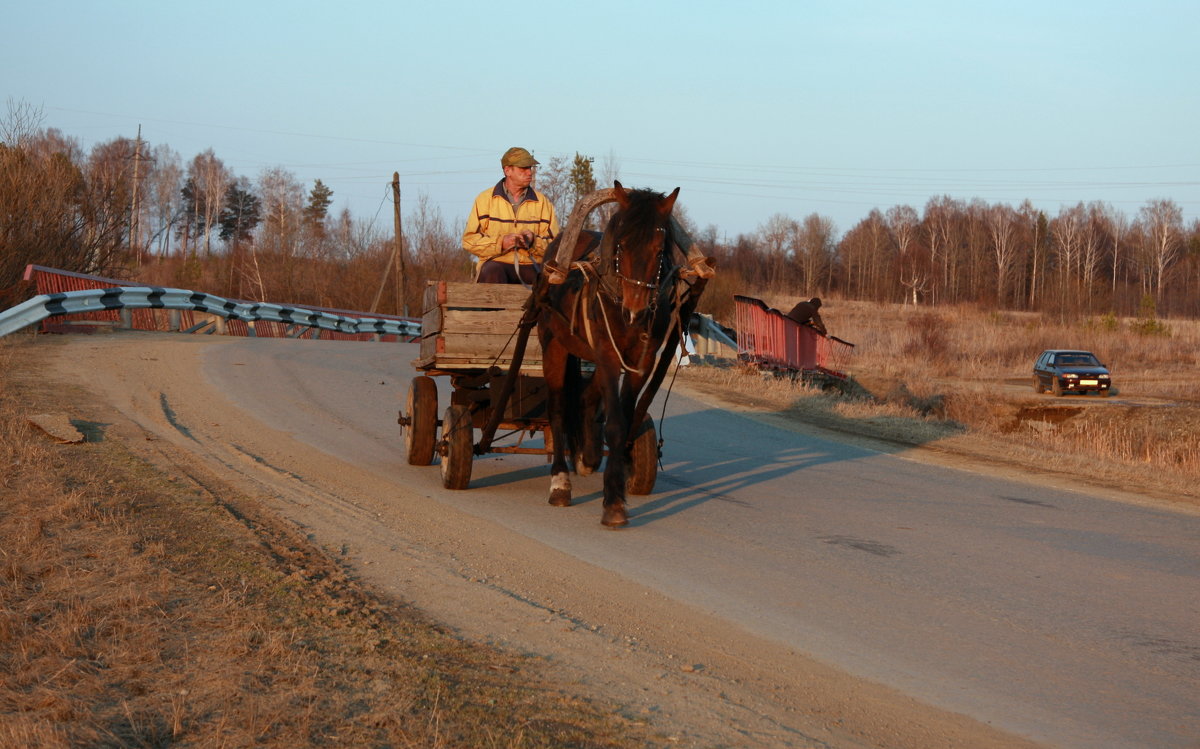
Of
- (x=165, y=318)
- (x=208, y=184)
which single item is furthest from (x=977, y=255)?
(x=165, y=318)

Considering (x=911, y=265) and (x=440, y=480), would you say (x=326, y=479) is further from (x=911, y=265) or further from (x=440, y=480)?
(x=911, y=265)

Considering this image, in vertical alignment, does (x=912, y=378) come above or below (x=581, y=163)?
below

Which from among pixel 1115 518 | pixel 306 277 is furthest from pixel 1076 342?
pixel 1115 518

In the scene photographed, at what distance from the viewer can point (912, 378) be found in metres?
33.1

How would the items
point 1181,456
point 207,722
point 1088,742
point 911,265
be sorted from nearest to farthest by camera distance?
1. point 207,722
2. point 1088,742
3. point 1181,456
4. point 911,265

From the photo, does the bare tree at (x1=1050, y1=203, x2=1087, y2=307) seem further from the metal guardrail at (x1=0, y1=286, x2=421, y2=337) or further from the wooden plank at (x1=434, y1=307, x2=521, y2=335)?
the wooden plank at (x1=434, y1=307, x2=521, y2=335)

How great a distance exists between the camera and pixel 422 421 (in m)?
10.8

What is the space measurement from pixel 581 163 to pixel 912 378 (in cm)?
2659

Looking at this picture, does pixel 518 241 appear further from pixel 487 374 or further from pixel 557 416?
pixel 557 416

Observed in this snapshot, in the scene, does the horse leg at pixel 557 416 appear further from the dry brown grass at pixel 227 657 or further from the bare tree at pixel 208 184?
the bare tree at pixel 208 184

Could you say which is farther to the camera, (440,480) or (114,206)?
(114,206)

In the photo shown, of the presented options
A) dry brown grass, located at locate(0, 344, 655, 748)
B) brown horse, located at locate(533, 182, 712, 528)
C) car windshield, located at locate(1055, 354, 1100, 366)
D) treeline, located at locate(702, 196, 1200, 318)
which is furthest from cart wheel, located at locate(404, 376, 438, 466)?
treeline, located at locate(702, 196, 1200, 318)

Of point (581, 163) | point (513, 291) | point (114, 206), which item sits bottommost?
point (513, 291)

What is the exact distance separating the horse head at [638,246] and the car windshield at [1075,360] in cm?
3185
